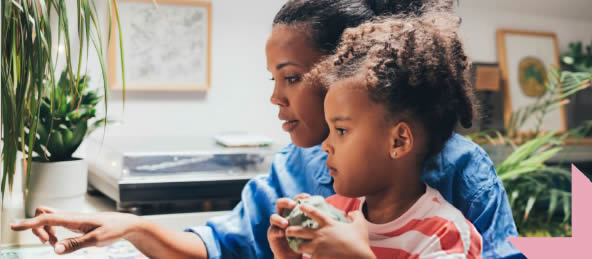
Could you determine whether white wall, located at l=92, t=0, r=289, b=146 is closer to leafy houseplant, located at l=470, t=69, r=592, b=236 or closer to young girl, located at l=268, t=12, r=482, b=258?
leafy houseplant, located at l=470, t=69, r=592, b=236

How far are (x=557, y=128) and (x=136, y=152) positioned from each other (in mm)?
2171

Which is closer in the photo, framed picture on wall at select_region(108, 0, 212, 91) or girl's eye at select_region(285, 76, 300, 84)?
girl's eye at select_region(285, 76, 300, 84)

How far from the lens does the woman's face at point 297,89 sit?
0.72 meters

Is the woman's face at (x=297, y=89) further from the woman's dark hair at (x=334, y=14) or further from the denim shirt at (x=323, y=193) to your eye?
the denim shirt at (x=323, y=193)

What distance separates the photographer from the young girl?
552 mm

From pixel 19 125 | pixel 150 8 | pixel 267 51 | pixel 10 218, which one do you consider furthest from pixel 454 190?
pixel 150 8

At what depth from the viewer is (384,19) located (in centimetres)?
67

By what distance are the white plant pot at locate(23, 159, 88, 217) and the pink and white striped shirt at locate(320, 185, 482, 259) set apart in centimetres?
88

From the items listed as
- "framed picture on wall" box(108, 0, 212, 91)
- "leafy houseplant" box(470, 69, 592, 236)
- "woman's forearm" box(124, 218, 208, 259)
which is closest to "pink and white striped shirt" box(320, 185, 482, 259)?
"woman's forearm" box(124, 218, 208, 259)

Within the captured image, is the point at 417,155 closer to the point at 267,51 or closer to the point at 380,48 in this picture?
the point at 380,48

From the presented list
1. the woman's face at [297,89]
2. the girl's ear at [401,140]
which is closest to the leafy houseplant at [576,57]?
the woman's face at [297,89]

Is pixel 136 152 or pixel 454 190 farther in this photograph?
pixel 136 152

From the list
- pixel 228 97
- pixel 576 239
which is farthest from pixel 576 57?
pixel 576 239

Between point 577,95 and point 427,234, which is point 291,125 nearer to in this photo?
point 427,234
